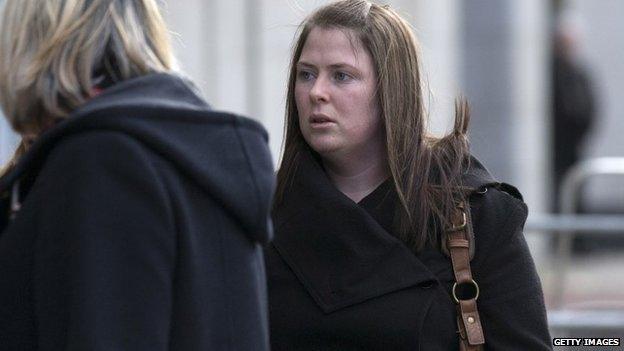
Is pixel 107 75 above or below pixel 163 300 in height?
above

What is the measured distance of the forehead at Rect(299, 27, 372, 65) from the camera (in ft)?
11.0

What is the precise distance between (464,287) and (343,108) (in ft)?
1.52

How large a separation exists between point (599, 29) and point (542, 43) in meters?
1.49

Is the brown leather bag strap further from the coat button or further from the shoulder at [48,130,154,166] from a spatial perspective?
the shoulder at [48,130,154,166]

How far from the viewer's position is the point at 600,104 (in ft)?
40.2

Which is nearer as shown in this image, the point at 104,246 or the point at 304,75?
the point at 104,246

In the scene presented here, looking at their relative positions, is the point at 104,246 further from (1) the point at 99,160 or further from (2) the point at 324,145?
(2) the point at 324,145

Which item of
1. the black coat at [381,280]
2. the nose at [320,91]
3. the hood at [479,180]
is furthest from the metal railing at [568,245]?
the nose at [320,91]

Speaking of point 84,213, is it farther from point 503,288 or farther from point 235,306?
point 503,288

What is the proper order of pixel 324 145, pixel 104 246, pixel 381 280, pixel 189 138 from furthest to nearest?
pixel 324 145
pixel 381 280
pixel 189 138
pixel 104 246

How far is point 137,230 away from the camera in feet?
8.00

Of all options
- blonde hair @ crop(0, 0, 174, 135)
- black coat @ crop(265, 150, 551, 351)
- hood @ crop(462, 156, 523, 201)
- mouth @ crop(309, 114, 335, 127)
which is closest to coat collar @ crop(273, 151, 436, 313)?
black coat @ crop(265, 150, 551, 351)

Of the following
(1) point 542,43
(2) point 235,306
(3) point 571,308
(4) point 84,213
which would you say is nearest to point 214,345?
(2) point 235,306

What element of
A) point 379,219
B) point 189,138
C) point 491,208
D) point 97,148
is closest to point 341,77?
point 379,219
